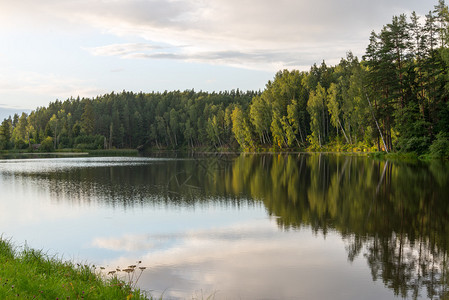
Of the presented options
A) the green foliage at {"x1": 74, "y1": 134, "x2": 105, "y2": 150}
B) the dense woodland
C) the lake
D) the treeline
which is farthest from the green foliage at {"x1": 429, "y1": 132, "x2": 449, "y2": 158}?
the green foliage at {"x1": 74, "y1": 134, "x2": 105, "y2": 150}

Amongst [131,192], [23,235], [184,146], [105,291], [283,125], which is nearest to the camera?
[105,291]

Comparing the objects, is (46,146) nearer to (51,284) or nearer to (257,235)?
(257,235)

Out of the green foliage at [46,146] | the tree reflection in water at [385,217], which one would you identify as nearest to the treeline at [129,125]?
the green foliage at [46,146]

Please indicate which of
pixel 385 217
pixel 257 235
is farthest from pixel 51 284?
pixel 385 217

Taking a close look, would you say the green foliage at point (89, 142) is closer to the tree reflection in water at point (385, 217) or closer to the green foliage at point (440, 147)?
the green foliage at point (440, 147)

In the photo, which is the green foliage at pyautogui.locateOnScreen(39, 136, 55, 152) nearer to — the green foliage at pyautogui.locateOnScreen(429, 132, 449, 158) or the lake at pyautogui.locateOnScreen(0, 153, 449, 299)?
the lake at pyautogui.locateOnScreen(0, 153, 449, 299)

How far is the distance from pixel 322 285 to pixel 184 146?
5966 inches

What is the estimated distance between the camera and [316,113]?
92375mm

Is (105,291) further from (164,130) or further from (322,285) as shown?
(164,130)

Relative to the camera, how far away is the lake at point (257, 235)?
933 centimetres

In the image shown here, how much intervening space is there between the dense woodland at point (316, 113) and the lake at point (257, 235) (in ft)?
93.9

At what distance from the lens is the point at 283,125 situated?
10212 centimetres

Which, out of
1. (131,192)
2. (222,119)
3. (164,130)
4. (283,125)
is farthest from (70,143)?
(131,192)

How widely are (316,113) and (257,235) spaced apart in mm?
81270
